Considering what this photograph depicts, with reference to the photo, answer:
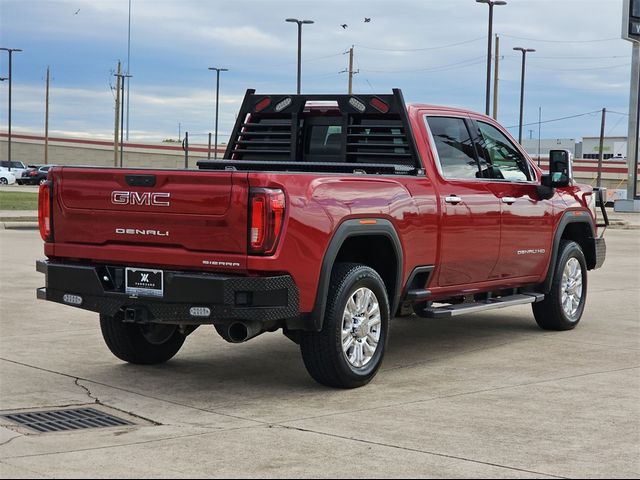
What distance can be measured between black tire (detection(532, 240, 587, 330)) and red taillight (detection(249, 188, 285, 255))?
444 cm

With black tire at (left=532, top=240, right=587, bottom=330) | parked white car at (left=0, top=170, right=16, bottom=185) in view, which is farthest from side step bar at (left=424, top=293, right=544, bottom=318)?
parked white car at (left=0, top=170, right=16, bottom=185)

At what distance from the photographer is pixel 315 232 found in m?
7.28

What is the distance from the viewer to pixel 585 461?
5727 millimetres

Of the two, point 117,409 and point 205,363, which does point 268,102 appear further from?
point 117,409

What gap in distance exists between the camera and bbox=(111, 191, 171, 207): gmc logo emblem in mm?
7262

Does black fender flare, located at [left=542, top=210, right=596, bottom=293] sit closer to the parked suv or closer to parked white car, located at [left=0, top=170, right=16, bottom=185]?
parked white car, located at [left=0, top=170, right=16, bottom=185]

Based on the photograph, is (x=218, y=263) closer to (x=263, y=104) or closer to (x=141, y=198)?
(x=141, y=198)

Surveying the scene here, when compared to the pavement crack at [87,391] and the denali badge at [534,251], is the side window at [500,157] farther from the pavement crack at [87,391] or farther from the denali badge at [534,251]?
the pavement crack at [87,391]

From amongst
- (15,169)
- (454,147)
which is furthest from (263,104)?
(15,169)

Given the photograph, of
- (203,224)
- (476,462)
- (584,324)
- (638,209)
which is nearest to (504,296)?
(584,324)

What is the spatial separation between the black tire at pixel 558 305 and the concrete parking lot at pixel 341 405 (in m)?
0.15

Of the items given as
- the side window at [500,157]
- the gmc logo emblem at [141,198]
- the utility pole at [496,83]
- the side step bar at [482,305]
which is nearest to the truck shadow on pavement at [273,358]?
the side step bar at [482,305]

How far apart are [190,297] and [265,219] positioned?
0.74m

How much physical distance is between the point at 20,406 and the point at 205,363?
207 centimetres
